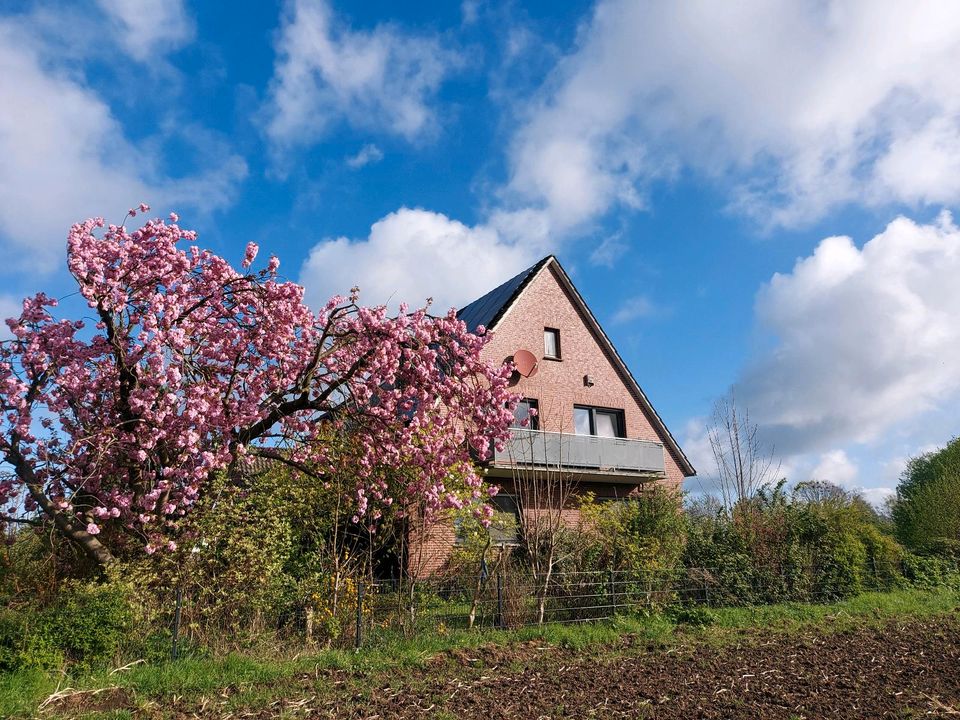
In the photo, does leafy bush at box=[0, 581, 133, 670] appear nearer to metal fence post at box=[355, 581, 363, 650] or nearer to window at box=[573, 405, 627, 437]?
metal fence post at box=[355, 581, 363, 650]

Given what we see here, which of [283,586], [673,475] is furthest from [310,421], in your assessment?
[673,475]

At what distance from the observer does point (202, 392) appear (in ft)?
30.7

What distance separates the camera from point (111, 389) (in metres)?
9.66

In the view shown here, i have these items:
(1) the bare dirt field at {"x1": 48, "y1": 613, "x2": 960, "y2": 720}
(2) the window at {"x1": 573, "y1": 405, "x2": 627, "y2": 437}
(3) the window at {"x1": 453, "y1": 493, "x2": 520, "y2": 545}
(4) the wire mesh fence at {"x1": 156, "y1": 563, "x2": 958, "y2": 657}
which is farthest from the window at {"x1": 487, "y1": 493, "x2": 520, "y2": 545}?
(2) the window at {"x1": 573, "y1": 405, "x2": 627, "y2": 437}

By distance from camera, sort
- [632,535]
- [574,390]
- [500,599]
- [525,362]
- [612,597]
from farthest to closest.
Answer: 1. [574,390]
2. [525,362]
3. [632,535]
4. [612,597]
5. [500,599]

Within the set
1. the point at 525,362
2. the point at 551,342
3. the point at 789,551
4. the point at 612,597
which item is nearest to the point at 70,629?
the point at 612,597

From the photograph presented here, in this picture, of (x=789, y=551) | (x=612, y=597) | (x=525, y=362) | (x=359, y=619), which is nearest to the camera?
(x=359, y=619)

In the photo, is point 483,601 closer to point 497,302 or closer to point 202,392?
point 202,392

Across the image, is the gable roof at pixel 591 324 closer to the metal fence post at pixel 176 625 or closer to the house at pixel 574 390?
the house at pixel 574 390

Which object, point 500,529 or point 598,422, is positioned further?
point 598,422

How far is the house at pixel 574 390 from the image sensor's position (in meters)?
19.9

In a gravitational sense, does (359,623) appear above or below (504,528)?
below

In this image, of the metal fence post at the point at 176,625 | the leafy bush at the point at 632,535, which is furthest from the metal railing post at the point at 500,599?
the metal fence post at the point at 176,625

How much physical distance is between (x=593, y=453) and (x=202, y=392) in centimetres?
1320
